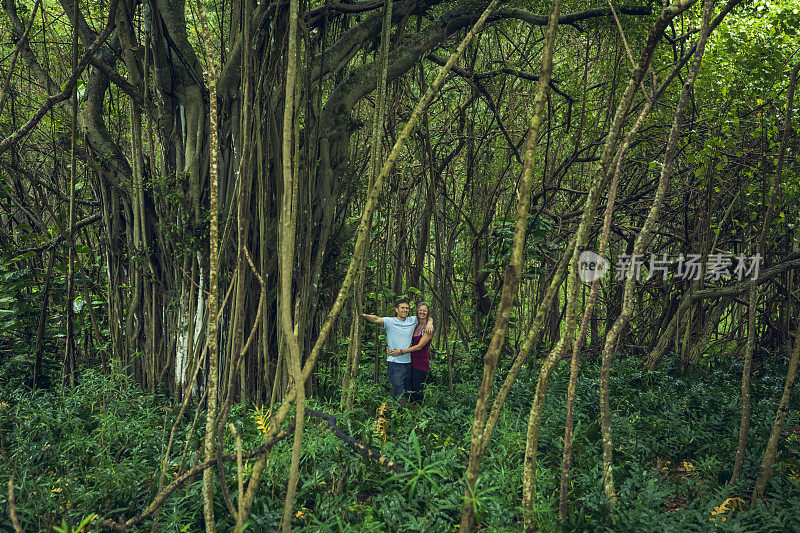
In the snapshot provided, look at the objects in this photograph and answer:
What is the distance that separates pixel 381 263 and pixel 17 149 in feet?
10.3

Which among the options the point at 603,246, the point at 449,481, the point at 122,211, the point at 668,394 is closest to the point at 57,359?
the point at 122,211

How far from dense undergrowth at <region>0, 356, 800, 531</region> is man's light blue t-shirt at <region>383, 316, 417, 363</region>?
35cm

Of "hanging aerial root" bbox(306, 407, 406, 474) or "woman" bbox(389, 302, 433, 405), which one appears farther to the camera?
"woman" bbox(389, 302, 433, 405)

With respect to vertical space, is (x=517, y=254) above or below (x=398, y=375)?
above

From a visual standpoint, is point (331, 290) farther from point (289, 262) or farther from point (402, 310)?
point (289, 262)

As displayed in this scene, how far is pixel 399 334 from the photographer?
4.52 m

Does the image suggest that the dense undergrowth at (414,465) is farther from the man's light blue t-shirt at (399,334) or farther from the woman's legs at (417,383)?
the man's light blue t-shirt at (399,334)

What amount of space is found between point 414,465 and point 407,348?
238cm

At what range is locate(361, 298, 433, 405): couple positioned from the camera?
178 inches

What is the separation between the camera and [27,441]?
3.06 m

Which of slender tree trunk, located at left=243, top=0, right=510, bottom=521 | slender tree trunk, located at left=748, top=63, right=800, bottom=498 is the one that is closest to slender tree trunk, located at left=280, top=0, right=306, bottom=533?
slender tree trunk, located at left=243, top=0, right=510, bottom=521

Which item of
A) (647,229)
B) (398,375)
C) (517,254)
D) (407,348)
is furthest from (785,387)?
(398,375)

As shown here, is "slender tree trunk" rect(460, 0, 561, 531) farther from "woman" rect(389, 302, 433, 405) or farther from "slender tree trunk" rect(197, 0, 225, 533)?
"woman" rect(389, 302, 433, 405)

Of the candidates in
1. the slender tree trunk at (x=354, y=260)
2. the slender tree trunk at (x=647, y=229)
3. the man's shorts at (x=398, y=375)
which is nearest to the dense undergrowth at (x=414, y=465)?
the man's shorts at (x=398, y=375)
